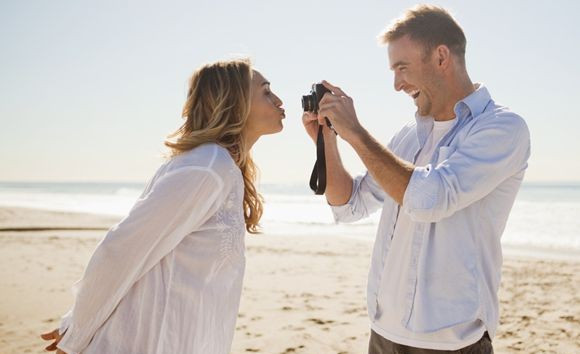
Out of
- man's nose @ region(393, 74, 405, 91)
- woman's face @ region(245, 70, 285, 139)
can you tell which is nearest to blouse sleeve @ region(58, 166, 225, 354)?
woman's face @ region(245, 70, 285, 139)

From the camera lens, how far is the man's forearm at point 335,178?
8.52 ft

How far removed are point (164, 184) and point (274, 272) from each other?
6.38 m

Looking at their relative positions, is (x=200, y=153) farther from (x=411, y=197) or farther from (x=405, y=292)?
(x=405, y=292)

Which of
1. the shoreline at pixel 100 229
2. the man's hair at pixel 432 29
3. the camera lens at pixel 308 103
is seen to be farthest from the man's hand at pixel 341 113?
the shoreline at pixel 100 229

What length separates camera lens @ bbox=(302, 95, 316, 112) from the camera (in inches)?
95.1

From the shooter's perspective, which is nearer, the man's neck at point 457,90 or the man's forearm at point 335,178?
the man's neck at point 457,90

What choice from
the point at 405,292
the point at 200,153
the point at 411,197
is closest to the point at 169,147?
the point at 200,153

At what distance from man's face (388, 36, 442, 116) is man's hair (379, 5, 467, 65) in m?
A: 0.03

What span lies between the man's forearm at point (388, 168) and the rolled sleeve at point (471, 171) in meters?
0.03

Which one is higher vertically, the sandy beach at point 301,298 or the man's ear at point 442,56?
the man's ear at point 442,56

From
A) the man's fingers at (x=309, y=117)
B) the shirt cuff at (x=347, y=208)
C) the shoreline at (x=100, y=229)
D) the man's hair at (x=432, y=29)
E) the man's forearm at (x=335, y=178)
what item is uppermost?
the man's hair at (x=432, y=29)

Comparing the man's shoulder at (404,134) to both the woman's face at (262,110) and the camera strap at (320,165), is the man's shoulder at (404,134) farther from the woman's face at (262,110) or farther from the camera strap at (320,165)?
the woman's face at (262,110)

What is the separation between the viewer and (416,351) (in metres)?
1.97

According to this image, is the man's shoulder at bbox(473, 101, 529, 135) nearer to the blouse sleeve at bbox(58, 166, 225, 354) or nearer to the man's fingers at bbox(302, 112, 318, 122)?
the man's fingers at bbox(302, 112, 318, 122)
